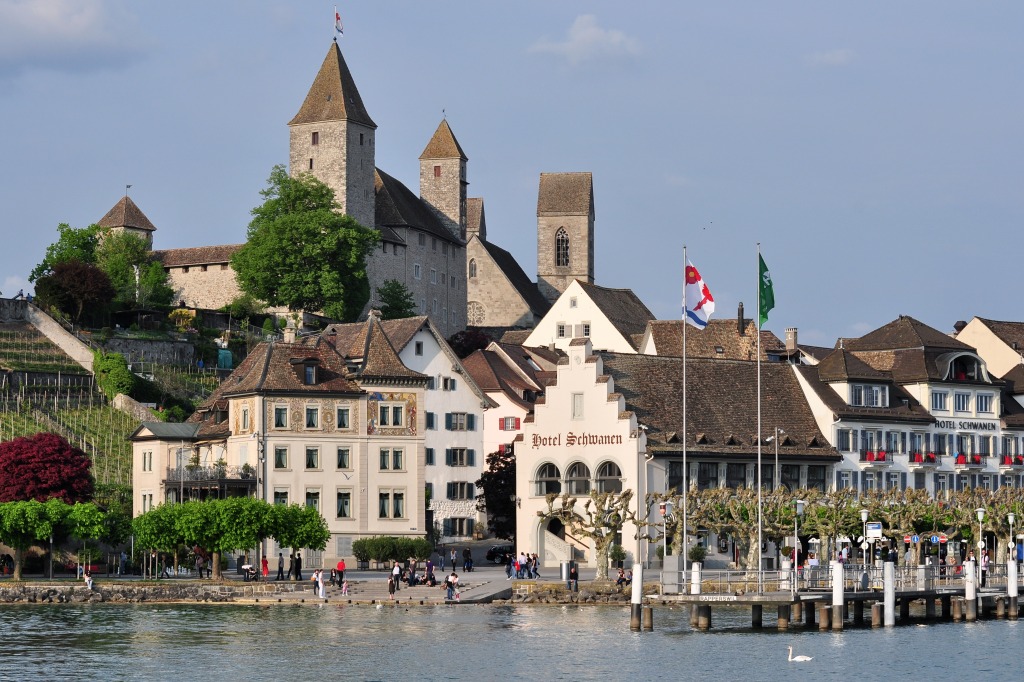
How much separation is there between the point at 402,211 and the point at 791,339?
66.5 m

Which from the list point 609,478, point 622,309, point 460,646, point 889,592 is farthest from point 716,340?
point 460,646

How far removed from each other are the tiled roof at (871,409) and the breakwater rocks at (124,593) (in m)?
34.7

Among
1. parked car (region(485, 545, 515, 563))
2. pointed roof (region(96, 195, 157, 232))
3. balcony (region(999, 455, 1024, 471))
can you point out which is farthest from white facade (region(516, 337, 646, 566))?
pointed roof (region(96, 195, 157, 232))

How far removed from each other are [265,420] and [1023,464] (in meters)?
43.9

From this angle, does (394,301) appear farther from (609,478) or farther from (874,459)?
(609,478)

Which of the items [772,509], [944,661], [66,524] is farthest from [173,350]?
[944,661]

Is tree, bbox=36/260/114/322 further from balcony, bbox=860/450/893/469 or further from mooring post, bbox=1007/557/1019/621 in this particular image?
mooring post, bbox=1007/557/1019/621

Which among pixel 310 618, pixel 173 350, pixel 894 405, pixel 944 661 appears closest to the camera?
pixel 944 661

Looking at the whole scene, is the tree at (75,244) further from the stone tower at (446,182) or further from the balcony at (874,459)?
the balcony at (874,459)

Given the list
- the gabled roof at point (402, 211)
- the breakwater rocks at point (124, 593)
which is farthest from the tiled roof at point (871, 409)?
the gabled roof at point (402, 211)

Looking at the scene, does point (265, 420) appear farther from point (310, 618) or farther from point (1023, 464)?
point (1023, 464)

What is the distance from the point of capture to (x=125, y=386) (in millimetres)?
127500

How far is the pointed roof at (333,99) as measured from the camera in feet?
549

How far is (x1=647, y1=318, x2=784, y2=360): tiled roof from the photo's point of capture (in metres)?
118
